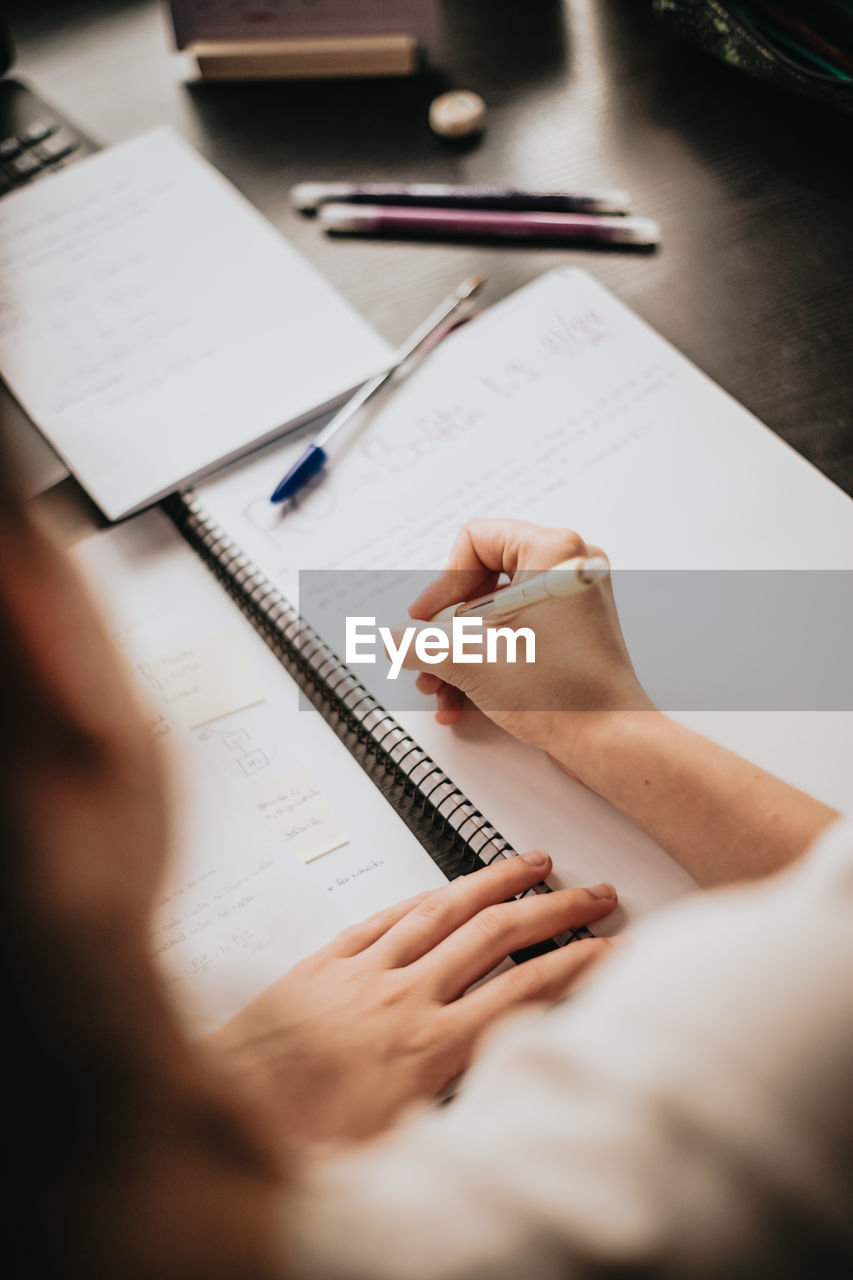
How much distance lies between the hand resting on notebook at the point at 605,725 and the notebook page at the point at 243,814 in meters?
0.09

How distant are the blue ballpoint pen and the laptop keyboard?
0.43 m

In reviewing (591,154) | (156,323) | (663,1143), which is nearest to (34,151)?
(156,323)

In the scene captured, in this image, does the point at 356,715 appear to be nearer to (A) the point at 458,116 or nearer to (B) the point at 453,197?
(B) the point at 453,197

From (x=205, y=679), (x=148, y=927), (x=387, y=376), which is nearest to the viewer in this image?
(x=148, y=927)

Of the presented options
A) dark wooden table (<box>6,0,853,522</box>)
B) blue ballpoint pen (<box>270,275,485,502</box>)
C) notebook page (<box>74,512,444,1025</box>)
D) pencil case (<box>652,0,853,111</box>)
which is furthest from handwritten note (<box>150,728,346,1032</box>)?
pencil case (<box>652,0,853,111</box>)

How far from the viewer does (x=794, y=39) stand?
0.72m

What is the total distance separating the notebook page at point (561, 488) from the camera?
0.51 m

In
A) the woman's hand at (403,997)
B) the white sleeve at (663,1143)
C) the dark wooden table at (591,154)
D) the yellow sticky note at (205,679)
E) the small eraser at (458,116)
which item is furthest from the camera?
the small eraser at (458,116)

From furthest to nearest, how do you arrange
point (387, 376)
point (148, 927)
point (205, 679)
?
1. point (387, 376)
2. point (205, 679)
3. point (148, 927)

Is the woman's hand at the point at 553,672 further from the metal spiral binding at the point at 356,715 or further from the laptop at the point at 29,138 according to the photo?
the laptop at the point at 29,138

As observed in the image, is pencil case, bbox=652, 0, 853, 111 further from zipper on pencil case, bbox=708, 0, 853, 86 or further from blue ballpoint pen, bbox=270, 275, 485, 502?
blue ballpoint pen, bbox=270, 275, 485, 502

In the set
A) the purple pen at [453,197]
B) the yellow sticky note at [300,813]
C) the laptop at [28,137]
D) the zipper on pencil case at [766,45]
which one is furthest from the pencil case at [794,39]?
the yellow sticky note at [300,813]

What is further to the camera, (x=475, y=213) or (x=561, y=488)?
(x=475, y=213)

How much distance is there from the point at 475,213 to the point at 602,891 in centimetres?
60
